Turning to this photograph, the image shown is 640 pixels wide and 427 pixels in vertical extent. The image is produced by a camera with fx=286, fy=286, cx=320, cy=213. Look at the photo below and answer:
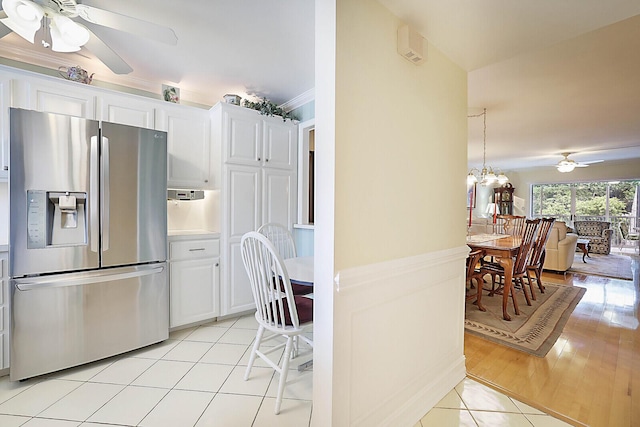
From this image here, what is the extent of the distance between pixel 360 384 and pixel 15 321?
7.35 ft

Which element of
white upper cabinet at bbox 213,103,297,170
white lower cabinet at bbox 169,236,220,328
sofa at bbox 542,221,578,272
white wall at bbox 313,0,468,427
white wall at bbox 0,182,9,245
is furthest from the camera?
sofa at bbox 542,221,578,272

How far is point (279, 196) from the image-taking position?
3.29 m

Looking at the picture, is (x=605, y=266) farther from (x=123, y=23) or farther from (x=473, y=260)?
(x=123, y=23)

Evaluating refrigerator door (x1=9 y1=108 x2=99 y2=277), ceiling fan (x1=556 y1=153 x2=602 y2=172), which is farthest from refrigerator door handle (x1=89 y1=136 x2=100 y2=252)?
ceiling fan (x1=556 y1=153 x2=602 y2=172)

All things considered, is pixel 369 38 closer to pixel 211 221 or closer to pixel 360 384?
pixel 360 384

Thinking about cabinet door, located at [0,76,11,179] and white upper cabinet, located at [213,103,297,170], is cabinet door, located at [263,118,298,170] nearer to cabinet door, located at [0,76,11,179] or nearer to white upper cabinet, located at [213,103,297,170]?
white upper cabinet, located at [213,103,297,170]

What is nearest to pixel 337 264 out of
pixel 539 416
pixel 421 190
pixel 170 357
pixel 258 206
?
pixel 421 190

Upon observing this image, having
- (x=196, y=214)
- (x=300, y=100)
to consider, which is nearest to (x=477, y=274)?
(x=300, y=100)

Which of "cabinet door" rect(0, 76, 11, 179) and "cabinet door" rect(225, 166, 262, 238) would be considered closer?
"cabinet door" rect(0, 76, 11, 179)

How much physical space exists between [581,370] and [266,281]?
7.81 ft

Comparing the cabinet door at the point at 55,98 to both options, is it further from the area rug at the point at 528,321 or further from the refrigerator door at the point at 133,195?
the area rug at the point at 528,321

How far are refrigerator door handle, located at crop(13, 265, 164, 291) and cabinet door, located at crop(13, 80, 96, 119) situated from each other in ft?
4.30

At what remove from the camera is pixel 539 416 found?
1.62 metres

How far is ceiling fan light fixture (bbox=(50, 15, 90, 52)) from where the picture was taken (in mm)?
1559
